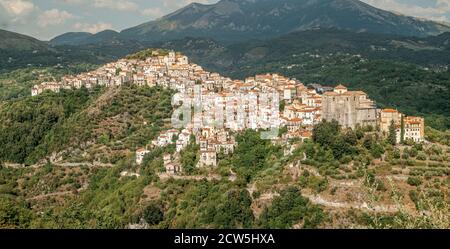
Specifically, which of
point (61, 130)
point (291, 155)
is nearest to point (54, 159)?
point (61, 130)

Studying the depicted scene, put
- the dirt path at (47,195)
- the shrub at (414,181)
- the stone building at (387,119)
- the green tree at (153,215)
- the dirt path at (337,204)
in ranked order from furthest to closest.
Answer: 1. the dirt path at (47,195)
2. the stone building at (387,119)
3. the green tree at (153,215)
4. the shrub at (414,181)
5. the dirt path at (337,204)

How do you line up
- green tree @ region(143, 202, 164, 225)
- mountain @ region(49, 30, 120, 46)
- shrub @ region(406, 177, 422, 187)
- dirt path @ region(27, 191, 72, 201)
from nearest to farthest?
shrub @ region(406, 177, 422, 187) → green tree @ region(143, 202, 164, 225) → dirt path @ region(27, 191, 72, 201) → mountain @ region(49, 30, 120, 46)

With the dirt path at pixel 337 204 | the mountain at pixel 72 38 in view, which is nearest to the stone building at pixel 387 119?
the dirt path at pixel 337 204

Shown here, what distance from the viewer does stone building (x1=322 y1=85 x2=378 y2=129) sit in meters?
21.8

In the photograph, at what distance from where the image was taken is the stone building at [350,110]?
2175 cm

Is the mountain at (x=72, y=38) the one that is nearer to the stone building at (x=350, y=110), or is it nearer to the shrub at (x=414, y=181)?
the stone building at (x=350, y=110)

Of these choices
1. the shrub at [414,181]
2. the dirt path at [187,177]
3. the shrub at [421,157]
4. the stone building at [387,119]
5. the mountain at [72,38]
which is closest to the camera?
the shrub at [414,181]

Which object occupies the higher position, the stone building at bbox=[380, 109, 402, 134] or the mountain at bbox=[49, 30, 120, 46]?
the mountain at bbox=[49, 30, 120, 46]

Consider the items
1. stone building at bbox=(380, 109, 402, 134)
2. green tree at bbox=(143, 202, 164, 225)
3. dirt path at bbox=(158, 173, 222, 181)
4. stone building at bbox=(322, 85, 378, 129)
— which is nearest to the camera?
green tree at bbox=(143, 202, 164, 225)

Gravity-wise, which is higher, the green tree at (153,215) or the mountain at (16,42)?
the mountain at (16,42)

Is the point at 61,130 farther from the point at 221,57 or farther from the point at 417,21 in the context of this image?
the point at 417,21

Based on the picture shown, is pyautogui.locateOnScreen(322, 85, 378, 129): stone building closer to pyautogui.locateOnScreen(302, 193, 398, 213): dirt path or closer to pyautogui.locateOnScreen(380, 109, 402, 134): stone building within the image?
pyautogui.locateOnScreen(380, 109, 402, 134): stone building

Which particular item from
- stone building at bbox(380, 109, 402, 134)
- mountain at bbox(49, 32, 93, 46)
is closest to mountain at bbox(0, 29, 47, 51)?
stone building at bbox(380, 109, 402, 134)
